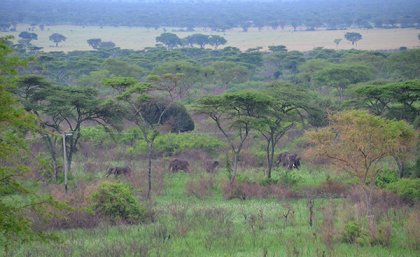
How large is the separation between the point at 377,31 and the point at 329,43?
72.6 ft

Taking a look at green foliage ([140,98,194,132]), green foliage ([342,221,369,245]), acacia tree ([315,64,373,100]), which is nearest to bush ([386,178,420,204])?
green foliage ([342,221,369,245])

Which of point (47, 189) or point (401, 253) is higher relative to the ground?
point (401, 253)

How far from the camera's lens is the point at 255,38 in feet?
420

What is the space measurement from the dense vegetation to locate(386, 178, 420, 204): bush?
1.7 inches

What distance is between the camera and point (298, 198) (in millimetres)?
22578

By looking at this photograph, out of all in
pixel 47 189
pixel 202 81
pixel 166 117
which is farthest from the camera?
pixel 202 81

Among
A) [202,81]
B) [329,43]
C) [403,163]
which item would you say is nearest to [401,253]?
[403,163]

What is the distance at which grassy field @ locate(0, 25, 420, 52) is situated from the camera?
349 ft

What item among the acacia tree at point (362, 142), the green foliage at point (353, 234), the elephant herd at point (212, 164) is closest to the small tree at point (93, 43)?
the elephant herd at point (212, 164)

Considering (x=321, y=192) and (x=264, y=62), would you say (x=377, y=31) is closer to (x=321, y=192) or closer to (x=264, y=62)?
(x=264, y=62)

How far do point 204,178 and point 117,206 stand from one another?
6.79m

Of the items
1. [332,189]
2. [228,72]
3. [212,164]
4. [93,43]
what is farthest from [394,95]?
[93,43]

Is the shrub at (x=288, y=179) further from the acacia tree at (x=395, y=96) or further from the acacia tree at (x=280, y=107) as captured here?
the acacia tree at (x=395, y=96)

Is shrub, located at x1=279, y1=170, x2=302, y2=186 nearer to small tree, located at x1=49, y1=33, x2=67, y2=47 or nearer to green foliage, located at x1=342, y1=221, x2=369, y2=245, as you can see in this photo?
green foliage, located at x1=342, y1=221, x2=369, y2=245
